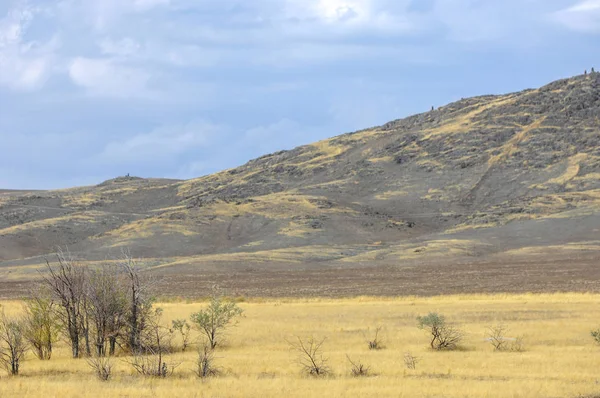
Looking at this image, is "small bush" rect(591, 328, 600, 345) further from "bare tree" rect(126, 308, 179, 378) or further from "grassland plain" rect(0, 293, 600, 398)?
"bare tree" rect(126, 308, 179, 378)

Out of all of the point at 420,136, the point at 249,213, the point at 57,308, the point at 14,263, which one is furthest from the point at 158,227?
the point at 57,308

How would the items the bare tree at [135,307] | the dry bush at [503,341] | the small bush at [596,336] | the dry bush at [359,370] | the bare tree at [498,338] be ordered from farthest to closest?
the bare tree at [135,307] < the small bush at [596,336] < the bare tree at [498,338] < the dry bush at [503,341] < the dry bush at [359,370]

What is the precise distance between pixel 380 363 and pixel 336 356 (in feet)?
8.34

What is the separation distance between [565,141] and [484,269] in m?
86.8

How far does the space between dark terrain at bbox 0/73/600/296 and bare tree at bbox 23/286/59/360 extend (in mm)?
31956

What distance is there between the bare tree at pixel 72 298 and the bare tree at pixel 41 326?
19.7 inches

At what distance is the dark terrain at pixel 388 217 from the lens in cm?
7775

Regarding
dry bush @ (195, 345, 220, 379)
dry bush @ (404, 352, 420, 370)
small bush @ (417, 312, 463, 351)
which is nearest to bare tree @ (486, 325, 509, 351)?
small bush @ (417, 312, 463, 351)

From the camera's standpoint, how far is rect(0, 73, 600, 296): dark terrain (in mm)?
77750

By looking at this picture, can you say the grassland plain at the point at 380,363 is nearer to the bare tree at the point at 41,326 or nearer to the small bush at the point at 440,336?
the small bush at the point at 440,336

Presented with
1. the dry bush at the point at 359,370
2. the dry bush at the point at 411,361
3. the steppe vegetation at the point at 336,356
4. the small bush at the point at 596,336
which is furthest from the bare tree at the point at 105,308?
the small bush at the point at 596,336

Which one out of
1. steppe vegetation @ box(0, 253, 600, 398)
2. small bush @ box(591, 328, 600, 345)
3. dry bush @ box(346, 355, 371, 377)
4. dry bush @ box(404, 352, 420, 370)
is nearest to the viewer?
steppe vegetation @ box(0, 253, 600, 398)

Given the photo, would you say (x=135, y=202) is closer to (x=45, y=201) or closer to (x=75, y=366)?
(x=45, y=201)

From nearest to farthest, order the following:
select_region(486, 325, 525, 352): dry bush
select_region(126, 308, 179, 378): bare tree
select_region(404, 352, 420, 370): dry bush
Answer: select_region(126, 308, 179, 378): bare tree → select_region(404, 352, 420, 370): dry bush → select_region(486, 325, 525, 352): dry bush
